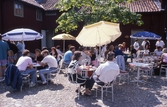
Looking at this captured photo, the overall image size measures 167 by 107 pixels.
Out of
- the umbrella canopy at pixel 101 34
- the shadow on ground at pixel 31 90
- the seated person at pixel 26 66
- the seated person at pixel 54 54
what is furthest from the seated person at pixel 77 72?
the seated person at pixel 54 54

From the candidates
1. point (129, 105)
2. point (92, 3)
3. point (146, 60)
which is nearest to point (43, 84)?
point (129, 105)

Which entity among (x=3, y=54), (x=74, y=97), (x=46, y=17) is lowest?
(x=74, y=97)

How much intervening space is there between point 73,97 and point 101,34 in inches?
83.5

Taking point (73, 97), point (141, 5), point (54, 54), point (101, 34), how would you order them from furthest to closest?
point (141, 5) → point (54, 54) → point (101, 34) → point (73, 97)

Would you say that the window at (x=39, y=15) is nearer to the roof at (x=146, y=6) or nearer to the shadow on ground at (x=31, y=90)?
the roof at (x=146, y=6)

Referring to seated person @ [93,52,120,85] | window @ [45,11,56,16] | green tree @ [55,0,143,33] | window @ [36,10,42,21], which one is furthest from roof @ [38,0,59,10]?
seated person @ [93,52,120,85]

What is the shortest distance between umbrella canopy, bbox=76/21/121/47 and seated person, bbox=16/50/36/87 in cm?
193

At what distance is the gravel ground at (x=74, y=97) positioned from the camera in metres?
4.30

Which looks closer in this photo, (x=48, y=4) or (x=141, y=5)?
(x=141, y=5)

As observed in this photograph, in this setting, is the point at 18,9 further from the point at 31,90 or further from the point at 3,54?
the point at 31,90

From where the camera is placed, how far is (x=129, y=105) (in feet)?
13.8

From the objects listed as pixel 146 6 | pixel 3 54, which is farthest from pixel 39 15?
pixel 3 54

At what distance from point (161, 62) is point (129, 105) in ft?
12.7

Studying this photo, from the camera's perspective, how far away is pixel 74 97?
15.7 feet
